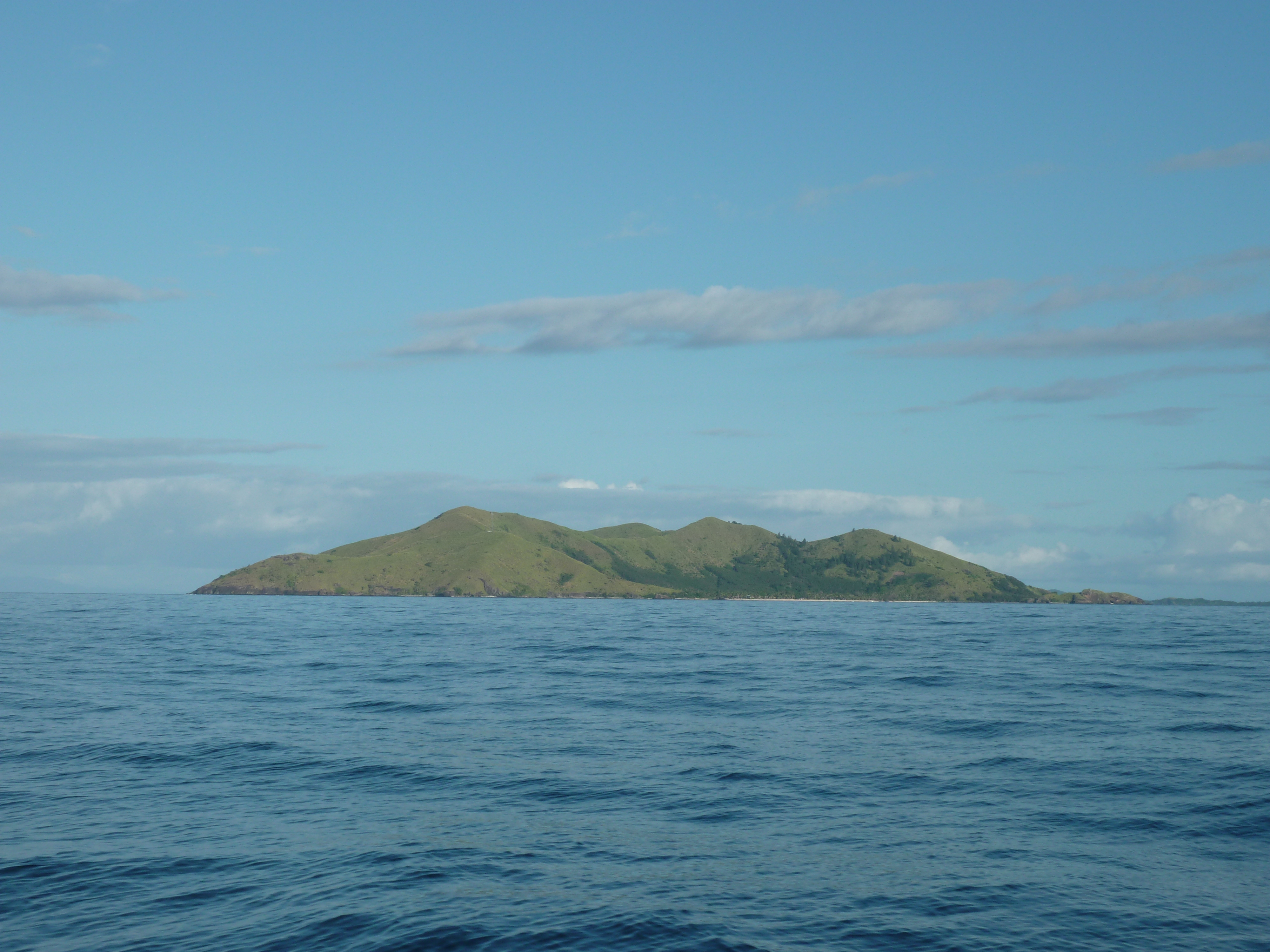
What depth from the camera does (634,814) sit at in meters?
25.1

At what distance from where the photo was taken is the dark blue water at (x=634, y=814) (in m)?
17.5

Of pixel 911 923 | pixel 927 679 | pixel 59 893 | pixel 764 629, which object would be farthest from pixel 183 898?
pixel 764 629

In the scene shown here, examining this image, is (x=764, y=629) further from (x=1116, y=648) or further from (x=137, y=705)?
(x=137, y=705)

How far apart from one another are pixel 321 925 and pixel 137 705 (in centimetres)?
3471

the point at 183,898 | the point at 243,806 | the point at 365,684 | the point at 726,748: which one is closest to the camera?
the point at 183,898

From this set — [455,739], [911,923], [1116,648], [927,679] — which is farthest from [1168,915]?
[1116,648]

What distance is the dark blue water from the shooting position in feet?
57.4

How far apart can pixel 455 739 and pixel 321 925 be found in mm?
19600

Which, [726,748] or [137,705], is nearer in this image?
[726,748]

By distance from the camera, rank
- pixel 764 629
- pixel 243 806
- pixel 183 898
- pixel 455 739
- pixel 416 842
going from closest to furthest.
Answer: pixel 183 898 → pixel 416 842 → pixel 243 806 → pixel 455 739 → pixel 764 629

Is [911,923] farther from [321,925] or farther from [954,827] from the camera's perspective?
[321,925]

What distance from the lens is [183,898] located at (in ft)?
61.9

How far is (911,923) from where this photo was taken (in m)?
17.5

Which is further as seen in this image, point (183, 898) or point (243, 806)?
point (243, 806)
